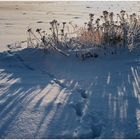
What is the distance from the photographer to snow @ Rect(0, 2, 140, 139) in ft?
10.3

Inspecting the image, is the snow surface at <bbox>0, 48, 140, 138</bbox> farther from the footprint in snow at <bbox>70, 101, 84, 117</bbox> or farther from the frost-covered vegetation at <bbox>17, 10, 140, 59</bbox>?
the frost-covered vegetation at <bbox>17, 10, 140, 59</bbox>

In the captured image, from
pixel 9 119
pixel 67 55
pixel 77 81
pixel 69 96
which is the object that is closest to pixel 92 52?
pixel 67 55

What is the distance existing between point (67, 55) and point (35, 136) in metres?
2.85

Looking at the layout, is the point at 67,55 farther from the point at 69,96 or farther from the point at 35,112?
the point at 35,112

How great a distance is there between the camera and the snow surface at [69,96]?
3.14 meters

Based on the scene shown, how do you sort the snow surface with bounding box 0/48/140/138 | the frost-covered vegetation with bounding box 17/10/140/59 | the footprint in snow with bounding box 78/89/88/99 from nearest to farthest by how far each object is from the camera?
the snow surface with bounding box 0/48/140/138
the footprint in snow with bounding box 78/89/88/99
the frost-covered vegetation with bounding box 17/10/140/59

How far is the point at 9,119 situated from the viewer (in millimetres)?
3336

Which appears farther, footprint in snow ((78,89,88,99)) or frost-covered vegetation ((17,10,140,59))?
frost-covered vegetation ((17,10,140,59))

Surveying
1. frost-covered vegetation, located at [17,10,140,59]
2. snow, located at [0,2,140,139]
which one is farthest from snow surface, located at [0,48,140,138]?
frost-covered vegetation, located at [17,10,140,59]

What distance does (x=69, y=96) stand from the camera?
395 centimetres

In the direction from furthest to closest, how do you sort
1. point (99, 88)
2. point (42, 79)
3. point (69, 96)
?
point (42, 79) < point (99, 88) < point (69, 96)

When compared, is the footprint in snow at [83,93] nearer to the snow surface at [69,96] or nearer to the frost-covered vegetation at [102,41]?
the snow surface at [69,96]

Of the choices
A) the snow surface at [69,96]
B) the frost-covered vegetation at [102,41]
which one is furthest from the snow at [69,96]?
the frost-covered vegetation at [102,41]

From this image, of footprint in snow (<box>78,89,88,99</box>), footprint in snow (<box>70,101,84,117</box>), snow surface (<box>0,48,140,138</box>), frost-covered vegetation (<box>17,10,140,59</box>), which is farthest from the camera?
frost-covered vegetation (<box>17,10,140,59</box>)
